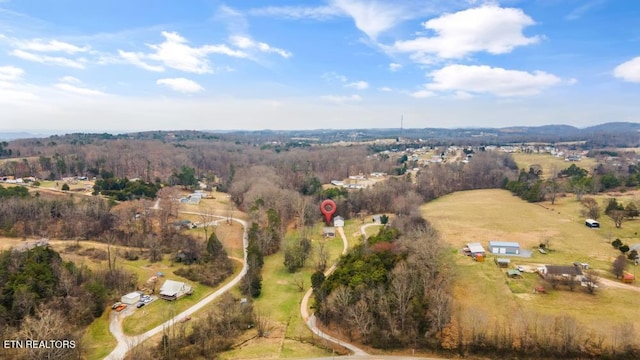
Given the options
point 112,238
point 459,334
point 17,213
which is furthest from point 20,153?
point 459,334

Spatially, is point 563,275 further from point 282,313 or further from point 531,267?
point 282,313

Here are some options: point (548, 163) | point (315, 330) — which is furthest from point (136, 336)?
point (548, 163)

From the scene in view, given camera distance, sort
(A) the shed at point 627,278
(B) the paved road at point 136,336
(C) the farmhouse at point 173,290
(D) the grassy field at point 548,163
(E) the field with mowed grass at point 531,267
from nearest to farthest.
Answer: (B) the paved road at point 136,336 → (E) the field with mowed grass at point 531,267 → (A) the shed at point 627,278 → (C) the farmhouse at point 173,290 → (D) the grassy field at point 548,163

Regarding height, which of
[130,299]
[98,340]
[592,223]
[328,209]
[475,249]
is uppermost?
[592,223]

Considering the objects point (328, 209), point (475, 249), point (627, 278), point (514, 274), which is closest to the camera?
point (627, 278)

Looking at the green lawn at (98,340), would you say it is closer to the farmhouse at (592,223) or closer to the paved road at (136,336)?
the paved road at (136,336)

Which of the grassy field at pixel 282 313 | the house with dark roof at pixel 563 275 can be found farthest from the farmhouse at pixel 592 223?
A: the grassy field at pixel 282 313
